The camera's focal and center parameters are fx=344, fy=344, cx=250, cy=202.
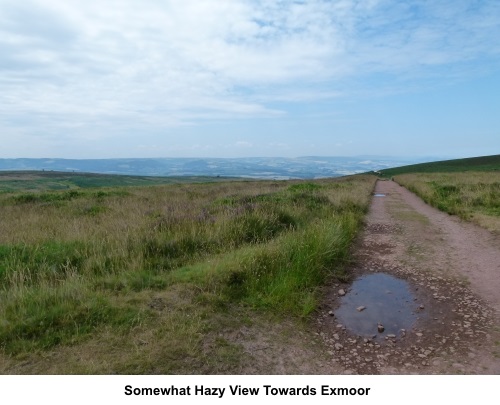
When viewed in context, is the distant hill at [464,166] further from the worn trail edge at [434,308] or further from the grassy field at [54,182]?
the worn trail edge at [434,308]

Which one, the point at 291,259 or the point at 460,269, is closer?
the point at 291,259

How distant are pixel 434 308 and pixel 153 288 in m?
4.88

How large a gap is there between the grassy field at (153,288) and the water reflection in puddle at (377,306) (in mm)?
570

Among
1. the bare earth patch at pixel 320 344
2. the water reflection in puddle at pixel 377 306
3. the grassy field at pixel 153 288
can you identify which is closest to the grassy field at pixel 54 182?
the grassy field at pixel 153 288

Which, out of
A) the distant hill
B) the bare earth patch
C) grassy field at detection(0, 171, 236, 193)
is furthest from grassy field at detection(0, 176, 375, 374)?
the distant hill

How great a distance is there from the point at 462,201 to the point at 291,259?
15.2 m

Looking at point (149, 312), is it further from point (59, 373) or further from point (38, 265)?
point (38, 265)

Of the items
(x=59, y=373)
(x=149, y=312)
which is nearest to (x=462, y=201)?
(x=149, y=312)

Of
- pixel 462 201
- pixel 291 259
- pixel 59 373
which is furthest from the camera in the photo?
pixel 462 201

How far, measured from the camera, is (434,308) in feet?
19.5

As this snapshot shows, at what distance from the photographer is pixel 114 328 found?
4.66 metres

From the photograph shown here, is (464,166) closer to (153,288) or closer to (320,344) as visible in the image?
(320,344)

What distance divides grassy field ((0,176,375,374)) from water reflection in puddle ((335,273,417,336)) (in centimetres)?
57

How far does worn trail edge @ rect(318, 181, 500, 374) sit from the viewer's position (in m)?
4.32
